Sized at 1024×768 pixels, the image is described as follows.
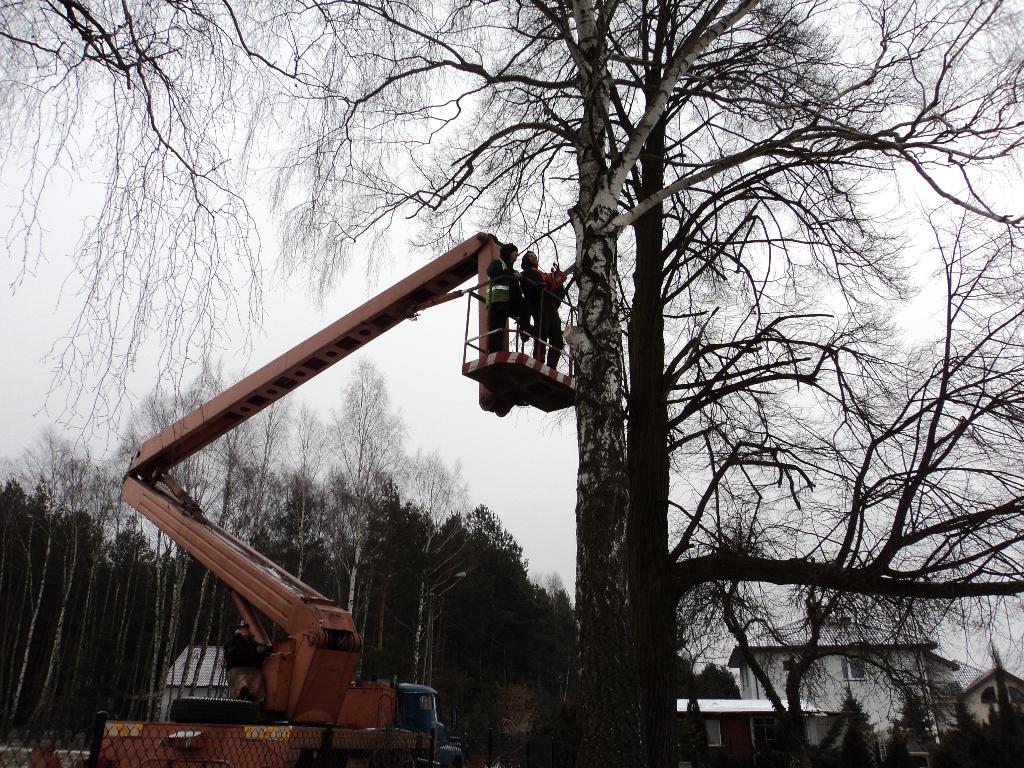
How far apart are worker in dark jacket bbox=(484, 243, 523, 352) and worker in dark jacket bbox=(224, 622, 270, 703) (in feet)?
15.7

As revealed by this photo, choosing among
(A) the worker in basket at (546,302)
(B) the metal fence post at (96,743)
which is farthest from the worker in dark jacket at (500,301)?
(B) the metal fence post at (96,743)

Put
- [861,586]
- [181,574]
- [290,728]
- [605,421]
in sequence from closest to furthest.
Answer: [605,421], [861,586], [290,728], [181,574]

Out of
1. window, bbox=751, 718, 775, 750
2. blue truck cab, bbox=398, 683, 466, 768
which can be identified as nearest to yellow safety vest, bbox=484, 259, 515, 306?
blue truck cab, bbox=398, 683, 466, 768

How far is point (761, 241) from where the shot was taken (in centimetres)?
949

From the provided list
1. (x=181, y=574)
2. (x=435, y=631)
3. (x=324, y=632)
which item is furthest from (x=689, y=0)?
(x=435, y=631)

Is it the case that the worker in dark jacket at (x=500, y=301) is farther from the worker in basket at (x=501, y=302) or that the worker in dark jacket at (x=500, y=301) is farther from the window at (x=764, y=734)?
the window at (x=764, y=734)

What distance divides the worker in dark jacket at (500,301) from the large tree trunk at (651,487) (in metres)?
1.93

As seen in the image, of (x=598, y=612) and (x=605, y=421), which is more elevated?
(x=605, y=421)

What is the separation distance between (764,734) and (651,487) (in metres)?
25.4

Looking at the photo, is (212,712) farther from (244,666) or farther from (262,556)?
(262,556)

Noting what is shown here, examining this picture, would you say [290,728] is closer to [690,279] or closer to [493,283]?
[493,283]

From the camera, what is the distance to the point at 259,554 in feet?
32.7

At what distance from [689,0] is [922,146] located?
15.6ft

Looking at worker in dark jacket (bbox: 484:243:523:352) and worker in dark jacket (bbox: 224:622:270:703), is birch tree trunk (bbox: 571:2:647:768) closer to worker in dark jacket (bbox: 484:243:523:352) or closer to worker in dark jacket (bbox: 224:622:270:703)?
worker in dark jacket (bbox: 484:243:523:352)
